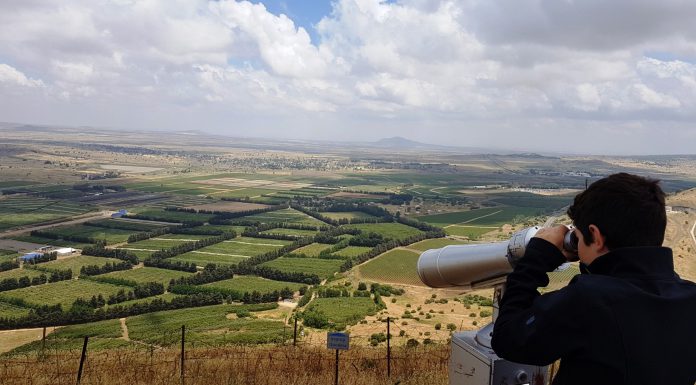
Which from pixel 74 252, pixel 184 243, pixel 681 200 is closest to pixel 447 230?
pixel 681 200

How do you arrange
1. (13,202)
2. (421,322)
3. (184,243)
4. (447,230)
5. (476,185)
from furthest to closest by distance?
(476,185) < (13,202) < (447,230) < (184,243) < (421,322)

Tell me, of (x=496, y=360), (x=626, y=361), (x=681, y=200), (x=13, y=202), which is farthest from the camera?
(x=13, y=202)

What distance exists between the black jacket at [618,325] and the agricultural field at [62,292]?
142ft

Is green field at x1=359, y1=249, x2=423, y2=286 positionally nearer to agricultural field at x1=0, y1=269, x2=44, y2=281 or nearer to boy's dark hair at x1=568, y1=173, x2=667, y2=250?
agricultural field at x1=0, y1=269, x2=44, y2=281

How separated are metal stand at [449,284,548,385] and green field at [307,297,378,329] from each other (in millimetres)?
25595

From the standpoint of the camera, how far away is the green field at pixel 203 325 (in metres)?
26.0

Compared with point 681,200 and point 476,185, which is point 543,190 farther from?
point 681,200

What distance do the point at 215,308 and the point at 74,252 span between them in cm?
2676

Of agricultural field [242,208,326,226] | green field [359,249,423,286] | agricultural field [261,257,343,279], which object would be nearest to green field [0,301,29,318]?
agricultural field [261,257,343,279]

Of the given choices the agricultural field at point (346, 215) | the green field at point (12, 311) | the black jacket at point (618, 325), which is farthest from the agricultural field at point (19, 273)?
the black jacket at point (618, 325)

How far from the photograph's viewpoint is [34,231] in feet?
205

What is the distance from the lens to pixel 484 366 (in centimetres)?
271

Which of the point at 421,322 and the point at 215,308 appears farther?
the point at 215,308

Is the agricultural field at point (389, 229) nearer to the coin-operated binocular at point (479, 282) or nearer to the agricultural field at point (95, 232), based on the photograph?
the agricultural field at point (95, 232)
